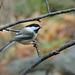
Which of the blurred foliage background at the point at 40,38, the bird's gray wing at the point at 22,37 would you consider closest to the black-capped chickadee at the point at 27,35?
the bird's gray wing at the point at 22,37

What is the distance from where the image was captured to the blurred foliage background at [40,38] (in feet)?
10.1

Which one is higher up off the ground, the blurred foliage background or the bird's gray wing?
the bird's gray wing

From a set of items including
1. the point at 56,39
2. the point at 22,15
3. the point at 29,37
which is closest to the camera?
the point at 29,37

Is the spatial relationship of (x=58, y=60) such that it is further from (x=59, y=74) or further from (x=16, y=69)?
(x=16, y=69)

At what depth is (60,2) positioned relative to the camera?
4504mm

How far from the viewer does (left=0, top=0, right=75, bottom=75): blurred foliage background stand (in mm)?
3078

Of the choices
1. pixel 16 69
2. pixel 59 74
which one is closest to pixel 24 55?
pixel 16 69

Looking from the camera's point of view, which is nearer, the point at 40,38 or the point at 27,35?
the point at 27,35

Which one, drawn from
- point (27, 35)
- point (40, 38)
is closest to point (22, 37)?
point (27, 35)

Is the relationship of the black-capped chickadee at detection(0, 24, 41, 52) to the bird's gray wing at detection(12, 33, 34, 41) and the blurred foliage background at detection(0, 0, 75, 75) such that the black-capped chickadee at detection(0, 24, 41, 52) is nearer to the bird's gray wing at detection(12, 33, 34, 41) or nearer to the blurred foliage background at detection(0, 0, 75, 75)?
the bird's gray wing at detection(12, 33, 34, 41)

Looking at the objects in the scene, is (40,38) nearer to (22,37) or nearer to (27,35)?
(27,35)

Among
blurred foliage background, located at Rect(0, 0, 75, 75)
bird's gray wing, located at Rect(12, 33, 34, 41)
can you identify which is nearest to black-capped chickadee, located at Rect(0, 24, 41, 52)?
bird's gray wing, located at Rect(12, 33, 34, 41)

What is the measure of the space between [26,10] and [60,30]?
130cm

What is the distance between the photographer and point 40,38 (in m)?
4.20
